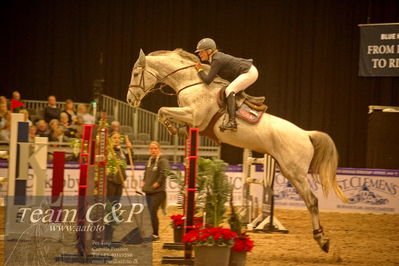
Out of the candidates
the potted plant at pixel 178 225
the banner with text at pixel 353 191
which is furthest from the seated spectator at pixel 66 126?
the potted plant at pixel 178 225

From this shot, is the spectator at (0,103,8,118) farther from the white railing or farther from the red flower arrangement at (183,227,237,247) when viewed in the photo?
the red flower arrangement at (183,227,237,247)

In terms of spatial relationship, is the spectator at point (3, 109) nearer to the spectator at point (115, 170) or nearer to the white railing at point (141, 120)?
the white railing at point (141, 120)

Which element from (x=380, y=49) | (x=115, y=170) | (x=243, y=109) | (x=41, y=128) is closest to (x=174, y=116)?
(x=243, y=109)

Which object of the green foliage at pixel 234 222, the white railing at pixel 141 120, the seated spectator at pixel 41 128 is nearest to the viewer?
the green foliage at pixel 234 222

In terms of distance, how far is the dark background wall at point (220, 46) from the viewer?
16.2 m

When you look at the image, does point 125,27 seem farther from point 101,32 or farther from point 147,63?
point 147,63

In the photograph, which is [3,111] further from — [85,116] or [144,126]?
[144,126]

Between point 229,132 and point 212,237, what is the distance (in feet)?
5.51

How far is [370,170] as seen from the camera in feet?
41.2

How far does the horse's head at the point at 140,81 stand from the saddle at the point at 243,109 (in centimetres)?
86

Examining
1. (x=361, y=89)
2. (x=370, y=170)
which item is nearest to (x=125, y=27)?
(x=361, y=89)

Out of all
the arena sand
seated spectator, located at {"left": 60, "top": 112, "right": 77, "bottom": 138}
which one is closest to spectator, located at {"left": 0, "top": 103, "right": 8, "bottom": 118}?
seated spectator, located at {"left": 60, "top": 112, "right": 77, "bottom": 138}

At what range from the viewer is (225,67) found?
7250 millimetres

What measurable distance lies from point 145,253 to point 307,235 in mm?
3782
